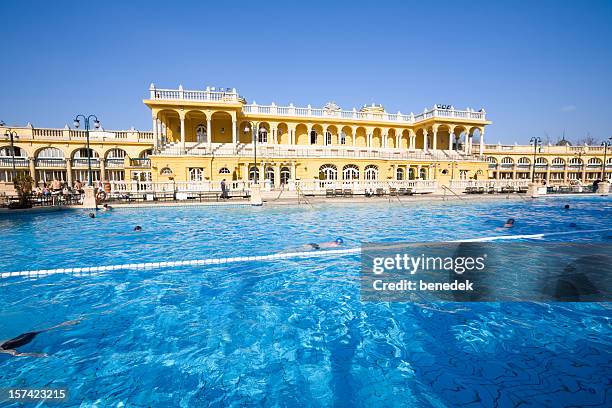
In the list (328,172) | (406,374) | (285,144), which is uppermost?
(285,144)

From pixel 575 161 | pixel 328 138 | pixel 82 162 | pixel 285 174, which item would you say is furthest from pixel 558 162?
pixel 82 162

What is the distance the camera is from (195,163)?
29750 mm

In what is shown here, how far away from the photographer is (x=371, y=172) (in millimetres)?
36281

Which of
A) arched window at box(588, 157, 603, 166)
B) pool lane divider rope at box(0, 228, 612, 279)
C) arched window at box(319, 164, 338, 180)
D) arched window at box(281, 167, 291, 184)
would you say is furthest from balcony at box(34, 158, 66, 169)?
arched window at box(588, 157, 603, 166)

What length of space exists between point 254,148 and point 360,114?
55.3 ft

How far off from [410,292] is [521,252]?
5.11 m

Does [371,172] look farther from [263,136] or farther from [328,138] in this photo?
[263,136]

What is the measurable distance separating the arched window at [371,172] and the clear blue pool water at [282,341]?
93.1ft

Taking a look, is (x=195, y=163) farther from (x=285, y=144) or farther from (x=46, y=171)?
(x=46, y=171)

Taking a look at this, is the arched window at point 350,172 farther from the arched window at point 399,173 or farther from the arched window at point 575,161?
the arched window at point 575,161

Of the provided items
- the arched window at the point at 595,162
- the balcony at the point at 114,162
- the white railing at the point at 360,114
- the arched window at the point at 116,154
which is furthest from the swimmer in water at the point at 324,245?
the arched window at the point at 595,162

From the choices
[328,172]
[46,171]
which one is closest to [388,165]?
[328,172]

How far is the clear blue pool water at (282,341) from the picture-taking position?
365cm

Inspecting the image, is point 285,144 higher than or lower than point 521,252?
higher
